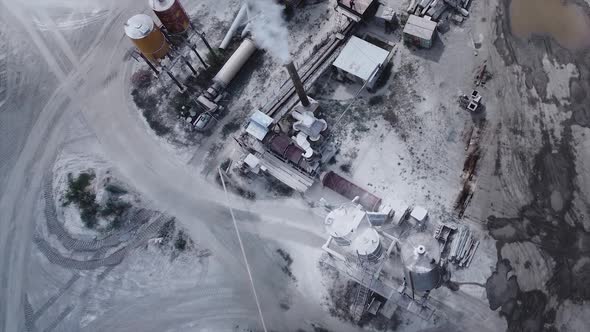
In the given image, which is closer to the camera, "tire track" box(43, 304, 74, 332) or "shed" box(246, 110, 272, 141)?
"tire track" box(43, 304, 74, 332)

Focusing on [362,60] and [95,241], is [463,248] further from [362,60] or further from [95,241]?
[95,241]

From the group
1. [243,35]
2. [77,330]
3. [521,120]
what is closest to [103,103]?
[243,35]

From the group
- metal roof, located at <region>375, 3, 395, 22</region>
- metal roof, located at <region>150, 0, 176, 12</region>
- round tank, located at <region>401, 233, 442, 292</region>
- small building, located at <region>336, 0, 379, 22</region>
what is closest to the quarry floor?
metal roof, located at <region>375, 3, 395, 22</region>

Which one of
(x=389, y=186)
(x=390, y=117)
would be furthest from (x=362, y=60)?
(x=389, y=186)

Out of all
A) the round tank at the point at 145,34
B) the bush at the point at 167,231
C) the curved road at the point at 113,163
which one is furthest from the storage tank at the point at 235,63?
the bush at the point at 167,231

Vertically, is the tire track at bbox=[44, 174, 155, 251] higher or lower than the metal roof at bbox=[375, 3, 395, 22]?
lower

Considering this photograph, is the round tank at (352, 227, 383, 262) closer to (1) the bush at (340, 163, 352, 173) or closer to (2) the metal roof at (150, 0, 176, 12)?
(1) the bush at (340, 163, 352, 173)
